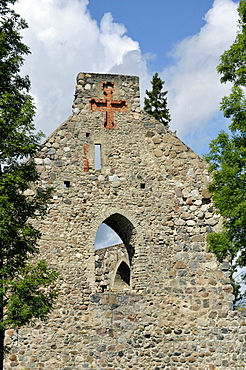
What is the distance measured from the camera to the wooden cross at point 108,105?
1503 centimetres

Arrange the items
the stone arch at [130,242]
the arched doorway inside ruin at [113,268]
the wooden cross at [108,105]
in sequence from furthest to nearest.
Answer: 1. the arched doorway inside ruin at [113,268]
2. the wooden cross at [108,105]
3. the stone arch at [130,242]

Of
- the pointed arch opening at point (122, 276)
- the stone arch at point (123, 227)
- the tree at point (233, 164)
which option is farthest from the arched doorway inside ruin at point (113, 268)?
the tree at point (233, 164)

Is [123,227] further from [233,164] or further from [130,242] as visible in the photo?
[233,164]

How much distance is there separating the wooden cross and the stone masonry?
30 mm

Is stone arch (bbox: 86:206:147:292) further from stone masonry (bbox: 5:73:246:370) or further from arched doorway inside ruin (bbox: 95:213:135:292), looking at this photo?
arched doorway inside ruin (bbox: 95:213:135:292)

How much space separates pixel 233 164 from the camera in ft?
38.6

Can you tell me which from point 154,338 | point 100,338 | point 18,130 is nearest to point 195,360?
point 154,338

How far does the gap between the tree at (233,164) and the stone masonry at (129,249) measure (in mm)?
2118

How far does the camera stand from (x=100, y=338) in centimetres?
1331

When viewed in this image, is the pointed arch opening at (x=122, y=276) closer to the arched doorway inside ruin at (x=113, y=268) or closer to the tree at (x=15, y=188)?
the arched doorway inside ruin at (x=113, y=268)

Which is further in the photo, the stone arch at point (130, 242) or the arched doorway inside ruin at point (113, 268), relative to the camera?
the arched doorway inside ruin at point (113, 268)

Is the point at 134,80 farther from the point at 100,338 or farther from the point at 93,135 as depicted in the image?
the point at 100,338

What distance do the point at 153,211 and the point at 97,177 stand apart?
72.8 inches

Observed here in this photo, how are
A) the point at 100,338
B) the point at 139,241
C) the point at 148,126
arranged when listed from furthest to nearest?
the point at 148,126, the point at 139,241, the point at 100,338
